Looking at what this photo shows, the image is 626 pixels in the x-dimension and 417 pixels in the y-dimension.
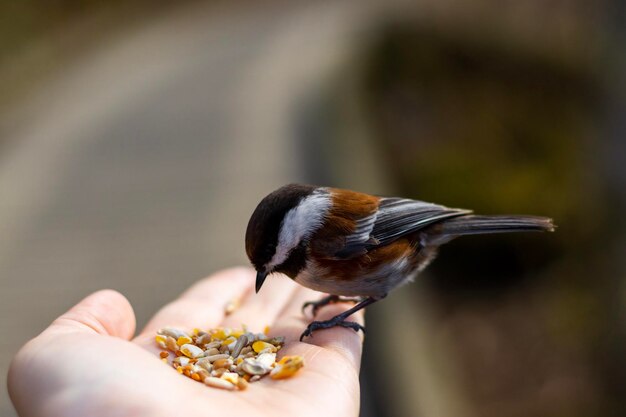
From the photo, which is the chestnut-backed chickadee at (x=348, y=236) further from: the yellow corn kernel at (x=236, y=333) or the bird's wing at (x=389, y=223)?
the yellow corn kernel at (x=236, y=333)

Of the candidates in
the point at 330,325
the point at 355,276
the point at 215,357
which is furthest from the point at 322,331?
the point at 215,357

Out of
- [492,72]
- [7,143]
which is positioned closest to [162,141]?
[7,143]

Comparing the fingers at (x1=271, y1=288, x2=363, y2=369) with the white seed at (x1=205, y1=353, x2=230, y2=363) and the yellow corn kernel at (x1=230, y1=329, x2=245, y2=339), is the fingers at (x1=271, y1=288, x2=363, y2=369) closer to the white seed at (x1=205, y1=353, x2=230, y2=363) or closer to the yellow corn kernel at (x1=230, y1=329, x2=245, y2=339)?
the yellow corn kernel at (x1=230, y1=329, x2=245, y2=339)

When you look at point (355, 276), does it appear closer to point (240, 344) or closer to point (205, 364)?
point (240, 344)

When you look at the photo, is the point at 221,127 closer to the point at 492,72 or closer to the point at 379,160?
the point at 379,160

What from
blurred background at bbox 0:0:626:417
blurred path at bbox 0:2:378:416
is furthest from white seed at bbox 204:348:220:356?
blurred path at bbox 0:2:378:416
